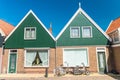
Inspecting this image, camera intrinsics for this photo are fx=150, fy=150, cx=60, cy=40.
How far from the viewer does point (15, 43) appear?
1834cm

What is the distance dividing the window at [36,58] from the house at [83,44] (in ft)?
4.95

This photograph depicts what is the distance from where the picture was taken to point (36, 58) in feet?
60.0

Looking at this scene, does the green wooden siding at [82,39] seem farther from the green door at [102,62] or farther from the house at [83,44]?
the green door at [102,62]

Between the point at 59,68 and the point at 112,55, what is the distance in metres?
6.62

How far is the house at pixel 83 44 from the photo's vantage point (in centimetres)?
1770

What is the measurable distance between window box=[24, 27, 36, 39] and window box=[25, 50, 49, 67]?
1.82m

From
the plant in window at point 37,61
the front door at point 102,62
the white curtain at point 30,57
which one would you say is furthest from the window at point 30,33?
the front door at point 102,62

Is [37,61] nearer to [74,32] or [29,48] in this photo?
[29,48]

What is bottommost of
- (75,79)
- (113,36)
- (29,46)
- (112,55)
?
(75,79)

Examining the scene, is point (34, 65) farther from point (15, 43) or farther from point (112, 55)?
point (112, 55)

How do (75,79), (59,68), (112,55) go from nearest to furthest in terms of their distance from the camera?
(75,79)
(59,68)
(112,55)

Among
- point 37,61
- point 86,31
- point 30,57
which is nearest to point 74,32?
point 86,31

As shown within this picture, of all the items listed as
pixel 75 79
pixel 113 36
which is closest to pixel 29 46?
pixel 75 79

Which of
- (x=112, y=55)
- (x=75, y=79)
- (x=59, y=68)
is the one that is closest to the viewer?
(x=75, y=79)
